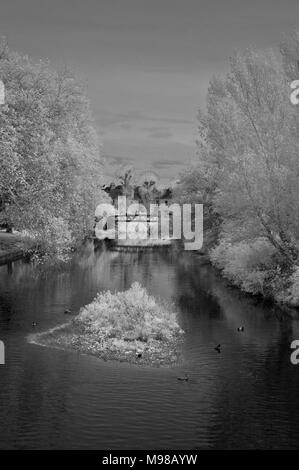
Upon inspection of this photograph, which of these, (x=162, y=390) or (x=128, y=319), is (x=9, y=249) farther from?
(x=162, y=390)

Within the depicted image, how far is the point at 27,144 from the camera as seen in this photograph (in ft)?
102

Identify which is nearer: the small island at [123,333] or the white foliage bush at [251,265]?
the small island at [123,333]

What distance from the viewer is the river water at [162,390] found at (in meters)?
16.0

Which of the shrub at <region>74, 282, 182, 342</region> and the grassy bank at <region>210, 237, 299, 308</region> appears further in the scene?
the grassy bank at <region>210, 237, 299, 308</region>

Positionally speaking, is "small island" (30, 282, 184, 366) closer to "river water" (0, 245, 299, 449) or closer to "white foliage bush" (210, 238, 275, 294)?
"river water" (0, 245, 299, 449)

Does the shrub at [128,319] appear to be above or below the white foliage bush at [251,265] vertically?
below

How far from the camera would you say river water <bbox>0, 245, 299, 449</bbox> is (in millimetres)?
16047

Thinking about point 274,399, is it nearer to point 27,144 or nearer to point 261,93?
point 27,144

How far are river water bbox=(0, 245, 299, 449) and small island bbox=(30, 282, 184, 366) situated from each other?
0.83m

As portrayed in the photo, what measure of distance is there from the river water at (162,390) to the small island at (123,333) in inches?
32.7

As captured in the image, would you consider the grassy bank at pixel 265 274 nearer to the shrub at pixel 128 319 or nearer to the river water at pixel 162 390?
the river water at pixel 162 390

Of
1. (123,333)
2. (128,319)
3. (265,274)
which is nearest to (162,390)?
(123,333)

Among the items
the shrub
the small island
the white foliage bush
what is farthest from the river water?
the white foliage bush

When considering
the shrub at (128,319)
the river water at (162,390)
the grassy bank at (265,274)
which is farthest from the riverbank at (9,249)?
the shrub at (128,319)
